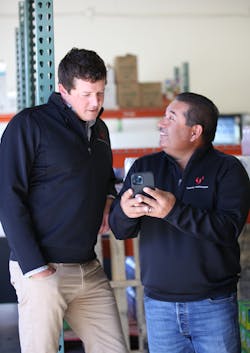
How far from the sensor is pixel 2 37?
10.0 meters

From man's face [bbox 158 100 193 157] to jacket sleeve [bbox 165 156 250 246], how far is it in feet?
0.57

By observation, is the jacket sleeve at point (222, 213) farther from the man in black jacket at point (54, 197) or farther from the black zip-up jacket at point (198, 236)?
A: the man in black jacket at point (54, 197)

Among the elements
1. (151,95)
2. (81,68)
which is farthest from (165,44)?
(81,68)

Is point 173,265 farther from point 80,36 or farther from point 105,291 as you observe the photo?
point 80,36

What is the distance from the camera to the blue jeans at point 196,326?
6.57 ft

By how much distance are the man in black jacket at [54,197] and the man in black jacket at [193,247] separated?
0.16 meters

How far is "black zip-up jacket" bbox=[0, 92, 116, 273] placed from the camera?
199cm

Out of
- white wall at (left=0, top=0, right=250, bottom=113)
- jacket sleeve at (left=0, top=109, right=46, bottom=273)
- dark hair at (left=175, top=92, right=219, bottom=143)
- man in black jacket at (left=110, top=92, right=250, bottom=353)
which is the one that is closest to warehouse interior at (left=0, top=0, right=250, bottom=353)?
white wall at (left=0, top=0, right=250, bottom=113)

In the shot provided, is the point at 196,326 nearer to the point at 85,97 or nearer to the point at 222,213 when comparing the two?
the point at 222,213

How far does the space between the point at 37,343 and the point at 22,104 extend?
3042 millimetres

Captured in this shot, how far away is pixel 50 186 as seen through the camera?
81.2 inches

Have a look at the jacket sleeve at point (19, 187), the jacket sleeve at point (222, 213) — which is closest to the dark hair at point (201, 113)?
the jacket sleeve at point (222, 213)

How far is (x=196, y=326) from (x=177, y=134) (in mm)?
699

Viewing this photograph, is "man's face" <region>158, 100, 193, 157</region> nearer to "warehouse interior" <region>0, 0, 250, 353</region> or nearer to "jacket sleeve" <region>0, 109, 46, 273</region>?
"jacket sleeve" <region>0, 109, 46, 273</region>
